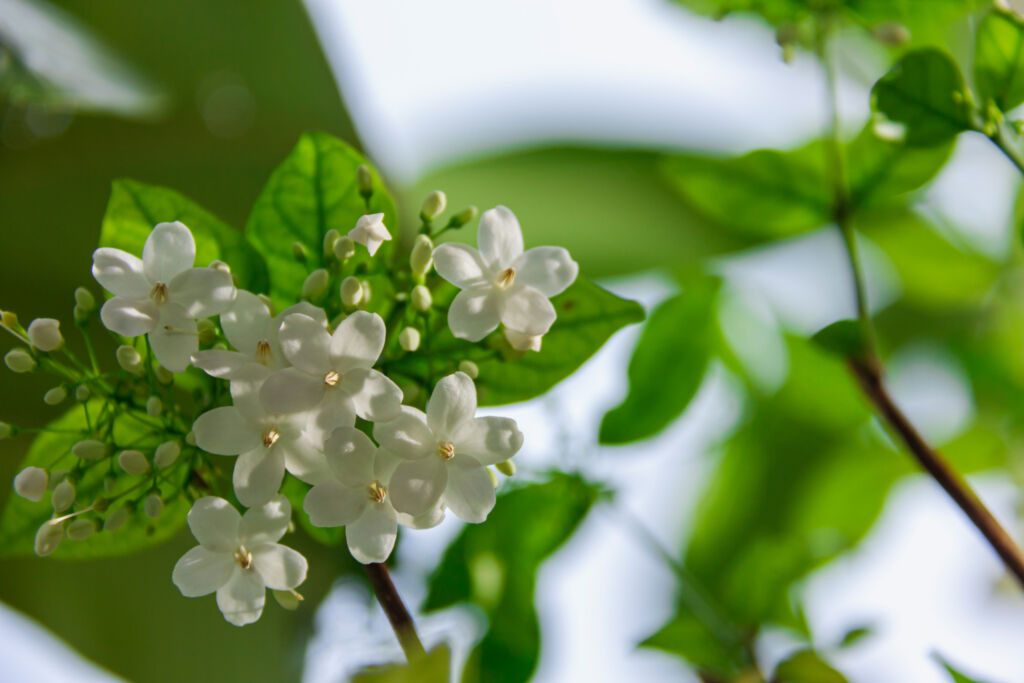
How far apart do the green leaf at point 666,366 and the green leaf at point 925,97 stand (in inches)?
7.5

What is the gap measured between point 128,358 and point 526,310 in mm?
192

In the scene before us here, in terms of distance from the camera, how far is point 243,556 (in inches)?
14.9

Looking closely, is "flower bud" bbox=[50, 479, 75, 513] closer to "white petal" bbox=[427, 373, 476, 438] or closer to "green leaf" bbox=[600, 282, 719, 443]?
"white petal" bbox=[427, 373, 476, 438]

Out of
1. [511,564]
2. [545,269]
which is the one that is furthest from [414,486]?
[511,564]

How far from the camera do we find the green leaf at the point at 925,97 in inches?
19.1

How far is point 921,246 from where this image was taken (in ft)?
3.09

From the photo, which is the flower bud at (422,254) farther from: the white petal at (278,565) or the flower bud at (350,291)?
the white petal at (278,565)

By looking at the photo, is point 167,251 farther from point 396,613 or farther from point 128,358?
point 396,613

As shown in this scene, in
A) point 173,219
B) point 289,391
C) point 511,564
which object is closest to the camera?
point 289,391

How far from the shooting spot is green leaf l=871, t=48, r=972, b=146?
19.1 inches

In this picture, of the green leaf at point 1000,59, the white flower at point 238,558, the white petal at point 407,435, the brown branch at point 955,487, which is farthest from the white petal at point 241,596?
the green leaf at point 1000,59

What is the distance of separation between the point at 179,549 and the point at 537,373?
19.9 inches

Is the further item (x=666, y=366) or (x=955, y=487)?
(x=666, y=366)

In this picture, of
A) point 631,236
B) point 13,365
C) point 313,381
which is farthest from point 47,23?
point 631,236
